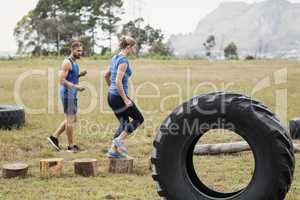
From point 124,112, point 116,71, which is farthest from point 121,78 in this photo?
point 124,112

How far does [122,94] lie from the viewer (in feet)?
23.3

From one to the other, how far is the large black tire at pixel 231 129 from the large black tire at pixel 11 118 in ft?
19.9

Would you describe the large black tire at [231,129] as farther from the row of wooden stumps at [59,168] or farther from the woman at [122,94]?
the woman at [122,94]

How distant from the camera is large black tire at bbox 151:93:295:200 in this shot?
14.9 feet

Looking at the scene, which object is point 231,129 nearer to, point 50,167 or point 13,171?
point 50,167

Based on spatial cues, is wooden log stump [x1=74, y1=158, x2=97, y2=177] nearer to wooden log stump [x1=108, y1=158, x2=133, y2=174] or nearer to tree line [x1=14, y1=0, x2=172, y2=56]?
wooden log stump [x1=108, y1=158, x2=133, y2=174]

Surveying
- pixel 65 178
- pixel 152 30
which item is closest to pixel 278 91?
pixel 65 178

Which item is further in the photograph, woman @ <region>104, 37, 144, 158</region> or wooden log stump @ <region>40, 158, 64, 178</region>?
woman @ <region>104, 37, 144, 158</region>

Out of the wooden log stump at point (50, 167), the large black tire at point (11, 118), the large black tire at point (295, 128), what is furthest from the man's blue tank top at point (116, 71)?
the large black tire at point (11, 118)

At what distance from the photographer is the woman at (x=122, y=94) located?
7086 millimetres

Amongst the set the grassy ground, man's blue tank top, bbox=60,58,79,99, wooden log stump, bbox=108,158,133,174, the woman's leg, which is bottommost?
the grassy ground

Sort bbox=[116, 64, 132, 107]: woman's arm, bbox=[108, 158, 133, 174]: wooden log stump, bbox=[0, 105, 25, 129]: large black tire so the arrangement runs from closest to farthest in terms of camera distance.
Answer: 1. bbox=[108, 158, 133, 174]: wooden log stump
2. bbox=[116, 64, 132, 107]: woman's arm
3. bbox=[0, 105, 25, 129]: large black tire

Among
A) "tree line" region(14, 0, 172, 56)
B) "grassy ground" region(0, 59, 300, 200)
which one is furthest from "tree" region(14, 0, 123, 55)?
"grassy ground" region(0, 59, 300, 200)

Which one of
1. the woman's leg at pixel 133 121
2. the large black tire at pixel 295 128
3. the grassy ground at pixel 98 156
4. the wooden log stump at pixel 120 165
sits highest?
the woman's leg at pixel 133 121
